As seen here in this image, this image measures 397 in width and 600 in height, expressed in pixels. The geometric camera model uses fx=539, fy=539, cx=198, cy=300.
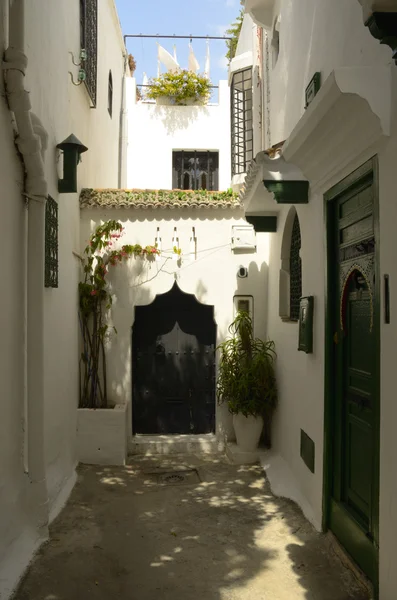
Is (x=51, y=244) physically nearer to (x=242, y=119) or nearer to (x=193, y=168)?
(x=242, y=119)

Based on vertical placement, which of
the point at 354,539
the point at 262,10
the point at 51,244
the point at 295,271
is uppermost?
the point at 262,10

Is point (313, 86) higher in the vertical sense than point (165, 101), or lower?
lower

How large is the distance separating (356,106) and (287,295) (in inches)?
128

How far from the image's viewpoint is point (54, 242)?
17.2 ft

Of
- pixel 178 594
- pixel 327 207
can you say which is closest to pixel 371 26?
pixel 327 207

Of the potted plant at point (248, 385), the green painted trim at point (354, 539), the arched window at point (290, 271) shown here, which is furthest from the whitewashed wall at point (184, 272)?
the green painted trim at point (354, 539)

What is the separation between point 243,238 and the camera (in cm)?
718

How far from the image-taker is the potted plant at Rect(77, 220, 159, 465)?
257 inches

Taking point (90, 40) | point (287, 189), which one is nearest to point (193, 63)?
point (90, 40)

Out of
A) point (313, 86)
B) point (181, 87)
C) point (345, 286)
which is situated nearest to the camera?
point (345, 286)

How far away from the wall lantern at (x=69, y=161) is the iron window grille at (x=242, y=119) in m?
4.60

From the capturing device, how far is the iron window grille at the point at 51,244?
490 centimetres

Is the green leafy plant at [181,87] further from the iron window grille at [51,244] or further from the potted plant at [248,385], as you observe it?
the iron window grille at [51,244]

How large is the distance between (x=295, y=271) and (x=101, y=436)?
304cm
